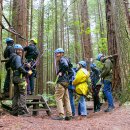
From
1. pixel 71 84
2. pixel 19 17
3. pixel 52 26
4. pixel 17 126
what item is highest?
pixel 52 26

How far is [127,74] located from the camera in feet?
24.8

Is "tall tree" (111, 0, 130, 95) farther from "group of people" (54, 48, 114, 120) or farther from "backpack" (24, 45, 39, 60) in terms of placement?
"backpack" (24, 45, 39, 60)

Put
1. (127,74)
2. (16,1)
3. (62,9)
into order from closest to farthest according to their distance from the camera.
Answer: (127,74), (16,1), (62,9)

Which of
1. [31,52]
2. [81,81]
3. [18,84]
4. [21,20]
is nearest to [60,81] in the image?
[81,81]

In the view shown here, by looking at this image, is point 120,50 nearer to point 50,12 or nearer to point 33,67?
point 33,67

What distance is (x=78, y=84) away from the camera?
8.55m

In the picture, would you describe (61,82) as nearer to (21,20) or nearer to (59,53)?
(59,53)

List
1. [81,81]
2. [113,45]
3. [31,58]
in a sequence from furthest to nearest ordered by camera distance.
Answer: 1. [113,45]
2. [31,58]
3. [81,81]

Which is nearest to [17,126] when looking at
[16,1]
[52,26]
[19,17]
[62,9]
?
[19,17]

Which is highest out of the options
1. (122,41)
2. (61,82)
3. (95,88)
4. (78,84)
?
(122,41)

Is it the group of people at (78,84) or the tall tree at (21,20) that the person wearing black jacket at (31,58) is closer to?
the tall tree at (21,20)

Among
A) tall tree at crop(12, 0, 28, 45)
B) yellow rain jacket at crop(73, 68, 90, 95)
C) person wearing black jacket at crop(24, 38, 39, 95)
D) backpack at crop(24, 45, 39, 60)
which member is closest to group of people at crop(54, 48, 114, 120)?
yellow rain jacket at crop(73, 68, 90, 95)

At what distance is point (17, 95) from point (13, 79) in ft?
1.59

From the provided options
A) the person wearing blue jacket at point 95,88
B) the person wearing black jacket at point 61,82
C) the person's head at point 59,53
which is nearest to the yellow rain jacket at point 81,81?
the person wearing black jacket at point 61,82
